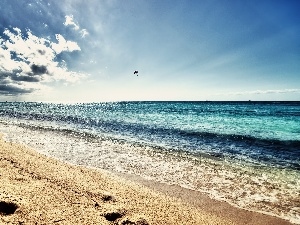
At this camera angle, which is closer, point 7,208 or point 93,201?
point 7,208

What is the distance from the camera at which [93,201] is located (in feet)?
18.5

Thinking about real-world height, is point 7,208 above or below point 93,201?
above

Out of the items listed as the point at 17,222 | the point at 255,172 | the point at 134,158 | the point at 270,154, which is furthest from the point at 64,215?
the point at 270,154

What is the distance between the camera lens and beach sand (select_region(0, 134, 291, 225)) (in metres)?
4.68

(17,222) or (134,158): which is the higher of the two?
(17,222)

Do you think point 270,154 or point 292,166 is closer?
point 292,166

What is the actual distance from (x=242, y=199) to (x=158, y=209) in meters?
2.97

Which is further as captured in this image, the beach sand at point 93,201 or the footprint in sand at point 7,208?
the beach sand at point 93,201

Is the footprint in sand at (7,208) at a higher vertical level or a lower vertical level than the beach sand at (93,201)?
higher

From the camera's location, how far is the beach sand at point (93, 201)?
4.68 m

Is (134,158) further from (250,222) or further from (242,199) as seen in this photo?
(250,222)

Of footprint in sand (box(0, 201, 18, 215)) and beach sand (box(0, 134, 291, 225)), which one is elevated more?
footprint in sand (box(0, 201, 18, 215))

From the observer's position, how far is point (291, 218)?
6.16 m

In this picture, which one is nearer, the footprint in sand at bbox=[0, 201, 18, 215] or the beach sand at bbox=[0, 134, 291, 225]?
the footprint in sand at bbox=[0, 201, 18, 215]
